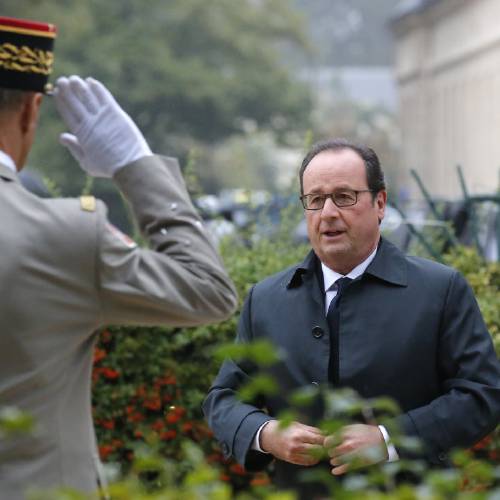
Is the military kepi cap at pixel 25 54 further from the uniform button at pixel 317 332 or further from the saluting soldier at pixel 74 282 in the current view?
the uniform button at pixel 317 332

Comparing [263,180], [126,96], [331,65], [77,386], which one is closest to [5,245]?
[77,386]

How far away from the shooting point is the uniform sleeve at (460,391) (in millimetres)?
4230

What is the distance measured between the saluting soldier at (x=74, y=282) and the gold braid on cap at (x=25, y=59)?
0.16 feet

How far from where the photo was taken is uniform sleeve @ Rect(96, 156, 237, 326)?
3.02 metres

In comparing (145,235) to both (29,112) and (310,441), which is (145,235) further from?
(310,441)

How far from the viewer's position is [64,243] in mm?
3025

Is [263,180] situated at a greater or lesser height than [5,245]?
lesser

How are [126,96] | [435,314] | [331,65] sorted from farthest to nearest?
[331,65]
[126,96]
[435,314]

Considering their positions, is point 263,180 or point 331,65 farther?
point 331,65

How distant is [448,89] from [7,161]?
69.8 metres

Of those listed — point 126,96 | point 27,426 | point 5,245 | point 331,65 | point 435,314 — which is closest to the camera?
point 27,426

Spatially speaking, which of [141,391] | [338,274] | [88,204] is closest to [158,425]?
[141,391]

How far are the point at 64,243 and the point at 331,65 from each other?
4611 inches

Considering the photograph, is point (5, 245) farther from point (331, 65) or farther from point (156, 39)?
point (331, 65)
